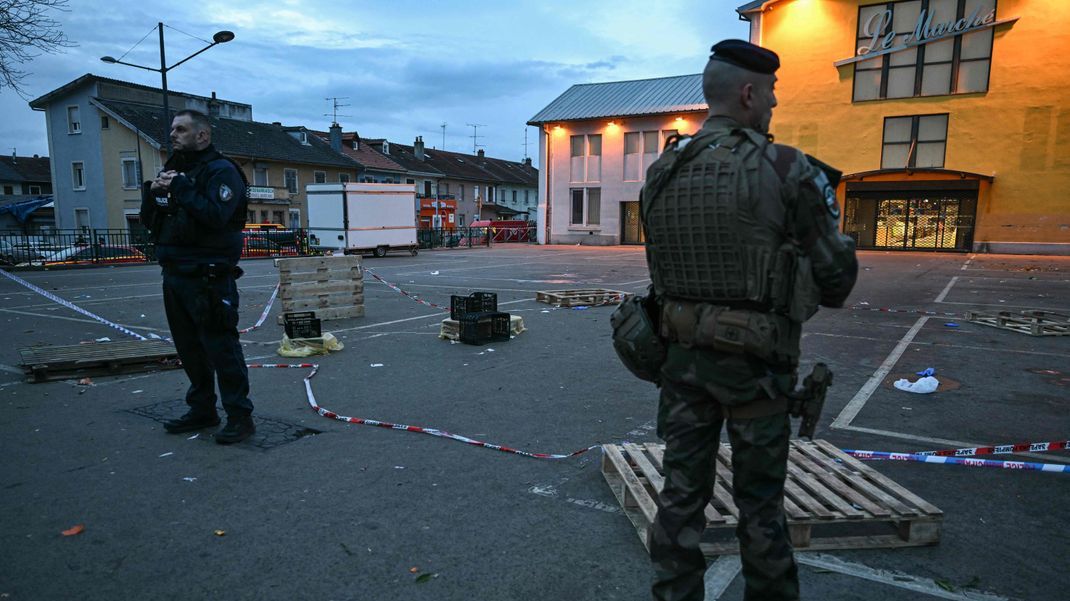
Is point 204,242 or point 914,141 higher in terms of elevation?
point 914,141

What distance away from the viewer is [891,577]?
2.91 m

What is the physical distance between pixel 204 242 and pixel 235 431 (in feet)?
4.54

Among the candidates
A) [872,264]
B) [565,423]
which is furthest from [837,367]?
[872,264]

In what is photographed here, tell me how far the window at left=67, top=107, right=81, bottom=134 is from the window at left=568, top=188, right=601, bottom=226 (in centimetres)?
3178

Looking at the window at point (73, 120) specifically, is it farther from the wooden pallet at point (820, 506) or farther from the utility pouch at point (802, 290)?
the utility pouch at point (802, 290)

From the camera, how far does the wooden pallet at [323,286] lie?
989 cm

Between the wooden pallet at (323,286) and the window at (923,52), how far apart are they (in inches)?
1114

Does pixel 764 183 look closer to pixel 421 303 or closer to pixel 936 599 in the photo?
pixel 936 599

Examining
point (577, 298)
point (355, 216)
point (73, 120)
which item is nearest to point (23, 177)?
point (73, 120)

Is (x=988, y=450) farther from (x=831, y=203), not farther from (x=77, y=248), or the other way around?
(x=77, y=248)

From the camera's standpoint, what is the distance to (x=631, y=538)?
3.27 m

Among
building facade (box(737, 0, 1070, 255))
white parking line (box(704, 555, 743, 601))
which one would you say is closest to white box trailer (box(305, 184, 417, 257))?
building facade (box(737, 0, 1070, 255))

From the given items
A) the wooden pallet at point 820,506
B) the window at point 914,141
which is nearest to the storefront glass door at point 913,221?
the window at point 914,141

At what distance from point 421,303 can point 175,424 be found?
7651 mm
